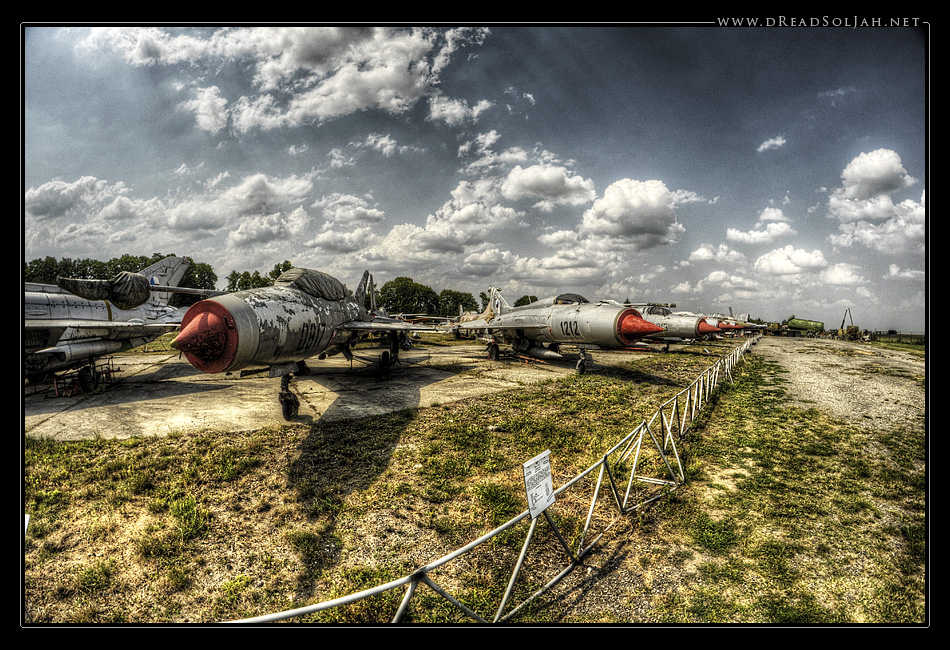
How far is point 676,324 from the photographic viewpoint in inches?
830

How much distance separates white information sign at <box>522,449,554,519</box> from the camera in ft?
10.7

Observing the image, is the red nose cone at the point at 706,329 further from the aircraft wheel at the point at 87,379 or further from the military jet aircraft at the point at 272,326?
the aircraft wheel at the point at 87,379

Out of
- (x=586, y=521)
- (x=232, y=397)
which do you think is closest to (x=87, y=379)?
(x=232, y=397)

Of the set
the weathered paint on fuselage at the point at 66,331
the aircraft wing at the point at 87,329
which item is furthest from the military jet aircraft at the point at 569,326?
the weathered paint on fuselage at the point at 66,331

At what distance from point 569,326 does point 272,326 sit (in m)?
10.7

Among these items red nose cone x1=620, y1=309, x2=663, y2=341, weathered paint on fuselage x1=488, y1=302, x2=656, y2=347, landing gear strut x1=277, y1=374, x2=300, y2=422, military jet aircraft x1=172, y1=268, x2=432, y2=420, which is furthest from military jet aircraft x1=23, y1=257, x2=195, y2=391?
red nose cone x1=620, y1=309, x2=663, y2=341

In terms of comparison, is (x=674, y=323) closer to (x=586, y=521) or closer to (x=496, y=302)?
(x=496, y=302)

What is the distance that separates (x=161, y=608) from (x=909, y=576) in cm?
730

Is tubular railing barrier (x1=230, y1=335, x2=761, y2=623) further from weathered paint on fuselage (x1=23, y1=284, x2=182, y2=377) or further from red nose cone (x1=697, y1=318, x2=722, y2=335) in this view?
weathered paint on fuselage (x1=23, y1=284, x2=182, y2=377)

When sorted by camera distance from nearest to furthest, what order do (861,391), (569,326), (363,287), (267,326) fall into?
1. (267,326)
2. (861,391)
3. (569,326)
4. (363,287)

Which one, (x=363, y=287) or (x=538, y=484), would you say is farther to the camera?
(x=363, y=287)

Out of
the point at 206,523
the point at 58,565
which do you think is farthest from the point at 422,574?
the point at 58,565

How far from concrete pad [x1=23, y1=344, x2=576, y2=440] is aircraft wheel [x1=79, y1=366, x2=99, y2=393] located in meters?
0.33

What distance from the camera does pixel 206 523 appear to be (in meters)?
4.27
